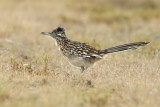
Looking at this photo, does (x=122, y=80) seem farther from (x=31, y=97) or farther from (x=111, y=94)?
(x=31, y=97)

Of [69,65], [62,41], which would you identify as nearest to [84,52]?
[62,41]

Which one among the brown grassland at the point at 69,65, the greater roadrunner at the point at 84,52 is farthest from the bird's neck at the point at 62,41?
the brown grassland at the point at 69,65

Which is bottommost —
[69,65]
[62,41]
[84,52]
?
[69,65]

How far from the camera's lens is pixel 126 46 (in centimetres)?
801

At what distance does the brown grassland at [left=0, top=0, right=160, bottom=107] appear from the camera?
20.8ft

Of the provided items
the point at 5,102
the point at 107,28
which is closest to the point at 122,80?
the point at 5,102

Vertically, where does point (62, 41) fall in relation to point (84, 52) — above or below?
above

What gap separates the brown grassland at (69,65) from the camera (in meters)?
6.33

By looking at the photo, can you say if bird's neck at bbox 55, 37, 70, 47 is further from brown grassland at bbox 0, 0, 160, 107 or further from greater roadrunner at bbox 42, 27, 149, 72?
brown grassland at bbox 0, 0, 160, 107

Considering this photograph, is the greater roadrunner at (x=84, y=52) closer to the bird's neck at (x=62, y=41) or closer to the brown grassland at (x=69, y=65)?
the bird's neck at (x=62, y=41)

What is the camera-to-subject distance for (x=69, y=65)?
32.2ft

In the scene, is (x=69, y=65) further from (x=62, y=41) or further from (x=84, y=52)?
(x=84, y=52)

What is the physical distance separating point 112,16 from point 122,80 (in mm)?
11342

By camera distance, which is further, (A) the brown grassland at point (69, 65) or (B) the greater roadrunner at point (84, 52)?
(B) the greater roadrunner at point (84, 52)
